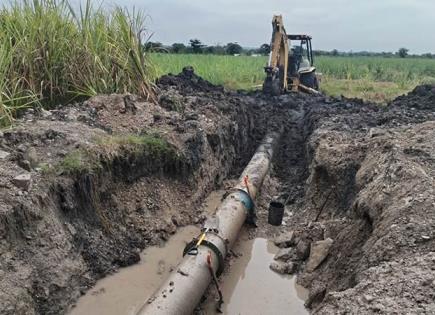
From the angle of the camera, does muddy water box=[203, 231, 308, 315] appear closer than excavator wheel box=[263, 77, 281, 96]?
Yes

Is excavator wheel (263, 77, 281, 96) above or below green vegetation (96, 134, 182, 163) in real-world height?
below

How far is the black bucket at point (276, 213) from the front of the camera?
7.09m

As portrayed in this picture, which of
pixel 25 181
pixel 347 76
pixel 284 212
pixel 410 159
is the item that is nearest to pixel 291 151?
pixel 284 212

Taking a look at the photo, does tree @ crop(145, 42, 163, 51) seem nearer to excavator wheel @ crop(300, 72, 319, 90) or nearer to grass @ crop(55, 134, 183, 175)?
grass @ crop(55, 134, 183, 175)

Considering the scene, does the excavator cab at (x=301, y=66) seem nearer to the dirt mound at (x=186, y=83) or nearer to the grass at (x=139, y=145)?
the dirt mound at (x=186, y=83)

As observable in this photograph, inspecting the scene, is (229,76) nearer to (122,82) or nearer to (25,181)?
(122,82)

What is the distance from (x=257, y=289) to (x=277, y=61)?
1111cm

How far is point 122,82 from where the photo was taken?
8812mm

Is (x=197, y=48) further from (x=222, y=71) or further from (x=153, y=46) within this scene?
(x=153, y=46)

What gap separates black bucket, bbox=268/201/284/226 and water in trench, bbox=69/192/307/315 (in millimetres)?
736

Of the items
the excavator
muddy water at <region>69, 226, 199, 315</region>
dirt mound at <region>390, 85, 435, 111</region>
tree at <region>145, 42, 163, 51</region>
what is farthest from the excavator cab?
muddy water at <region>69, 226, 199, 315</region>

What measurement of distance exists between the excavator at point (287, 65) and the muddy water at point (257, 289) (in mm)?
9433

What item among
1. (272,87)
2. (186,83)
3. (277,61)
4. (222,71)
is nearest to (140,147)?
(186,83)

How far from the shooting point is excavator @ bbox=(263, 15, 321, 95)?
1490 cm
